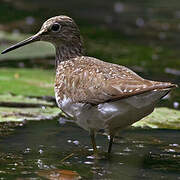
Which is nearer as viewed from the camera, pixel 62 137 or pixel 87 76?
pixel 87 76

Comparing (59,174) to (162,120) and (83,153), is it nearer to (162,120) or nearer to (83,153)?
(83,153)

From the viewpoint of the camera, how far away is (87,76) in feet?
21.0

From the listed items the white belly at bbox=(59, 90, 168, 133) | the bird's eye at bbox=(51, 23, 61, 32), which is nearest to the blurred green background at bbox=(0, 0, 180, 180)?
the white belly at bbox=(59, 90, 168, 133)

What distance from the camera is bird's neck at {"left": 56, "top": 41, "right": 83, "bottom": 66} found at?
723 centimetres

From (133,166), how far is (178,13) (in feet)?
44.3

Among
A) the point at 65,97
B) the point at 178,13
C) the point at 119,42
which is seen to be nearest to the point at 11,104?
the point at 65,97

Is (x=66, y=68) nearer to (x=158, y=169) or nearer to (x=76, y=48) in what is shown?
(x=76, y=48)

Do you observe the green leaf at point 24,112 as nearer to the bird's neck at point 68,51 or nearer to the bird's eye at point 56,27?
the bird's neck at point 68,51

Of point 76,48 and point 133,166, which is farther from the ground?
point 76,48

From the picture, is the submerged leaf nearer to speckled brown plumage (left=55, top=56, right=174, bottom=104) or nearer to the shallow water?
the shallow water

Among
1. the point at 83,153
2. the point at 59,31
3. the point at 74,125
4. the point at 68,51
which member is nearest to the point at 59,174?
the point at 83,153

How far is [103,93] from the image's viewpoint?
6027mm

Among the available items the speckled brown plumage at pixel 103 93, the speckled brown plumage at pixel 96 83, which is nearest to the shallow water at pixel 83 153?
the speckled brown plumage at pixel 103 93

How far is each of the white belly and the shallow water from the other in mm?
411
